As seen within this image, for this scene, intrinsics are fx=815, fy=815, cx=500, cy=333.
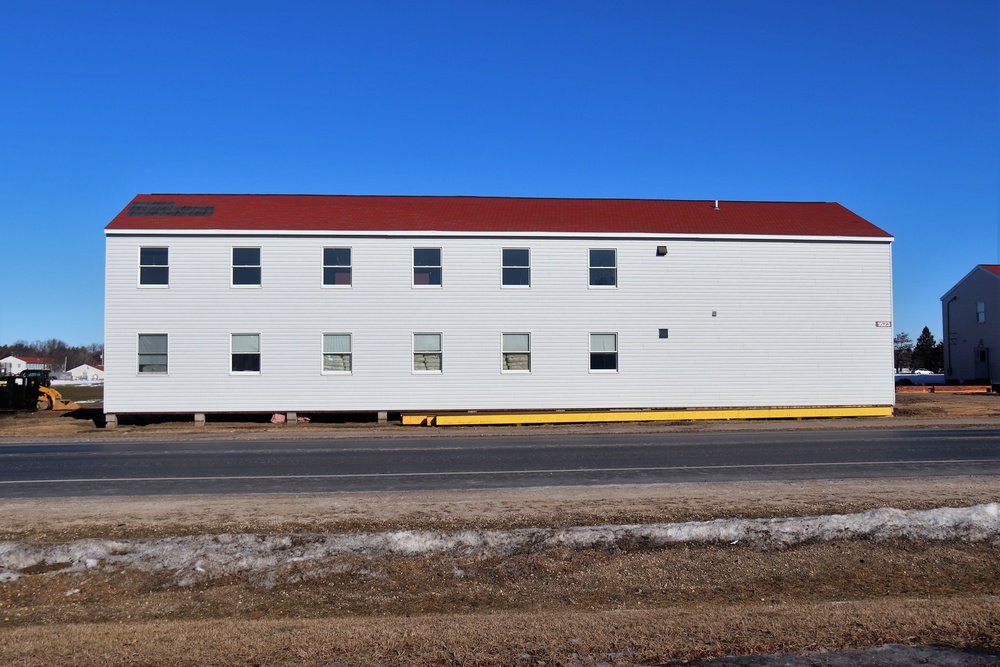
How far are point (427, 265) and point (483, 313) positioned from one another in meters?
2.32

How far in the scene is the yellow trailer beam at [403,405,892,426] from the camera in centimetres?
2414

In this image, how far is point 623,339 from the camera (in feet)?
84.7

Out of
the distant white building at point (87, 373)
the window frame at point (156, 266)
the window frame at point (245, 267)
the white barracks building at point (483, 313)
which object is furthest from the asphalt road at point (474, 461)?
the distant white building at point (87, 373)

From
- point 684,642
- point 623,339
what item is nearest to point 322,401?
point 623,339

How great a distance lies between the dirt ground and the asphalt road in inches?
83.5

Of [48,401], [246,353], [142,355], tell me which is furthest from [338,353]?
[48,401]

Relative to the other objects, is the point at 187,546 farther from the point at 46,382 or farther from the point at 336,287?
the point at 46,382

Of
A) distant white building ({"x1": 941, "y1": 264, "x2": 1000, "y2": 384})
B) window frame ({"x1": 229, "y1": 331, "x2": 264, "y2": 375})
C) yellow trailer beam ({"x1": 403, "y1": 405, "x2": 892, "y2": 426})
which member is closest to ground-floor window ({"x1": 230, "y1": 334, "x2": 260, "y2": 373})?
window frame ({"x1": 229, "y1": 331, "x2": 264, "y2": 375})

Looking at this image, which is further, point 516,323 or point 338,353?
point 516,323

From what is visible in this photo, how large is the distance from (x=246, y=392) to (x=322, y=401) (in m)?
2.32

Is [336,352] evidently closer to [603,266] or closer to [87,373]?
[603,266]

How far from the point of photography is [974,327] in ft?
147

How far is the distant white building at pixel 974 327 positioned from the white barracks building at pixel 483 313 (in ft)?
66.3

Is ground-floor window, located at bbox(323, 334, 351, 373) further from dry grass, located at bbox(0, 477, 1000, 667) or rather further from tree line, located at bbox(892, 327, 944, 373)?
tree line, located at bbox(892, 327, 944, 373)
